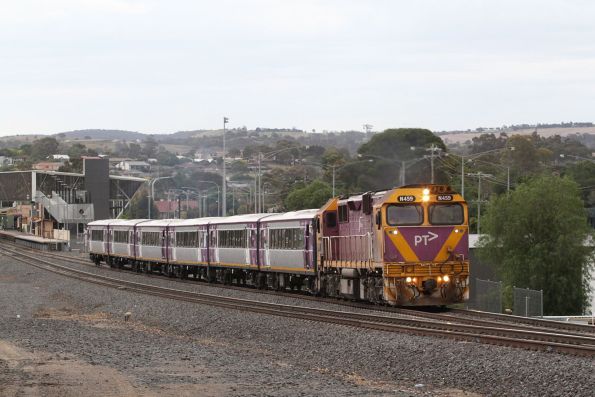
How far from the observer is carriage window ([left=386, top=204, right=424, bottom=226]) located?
32219 millimetres

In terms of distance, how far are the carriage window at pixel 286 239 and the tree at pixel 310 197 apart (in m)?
80.9

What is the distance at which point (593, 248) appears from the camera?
8188 cm

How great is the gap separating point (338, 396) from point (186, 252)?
46963mm

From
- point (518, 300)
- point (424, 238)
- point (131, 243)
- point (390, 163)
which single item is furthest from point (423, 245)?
point (390, 163)

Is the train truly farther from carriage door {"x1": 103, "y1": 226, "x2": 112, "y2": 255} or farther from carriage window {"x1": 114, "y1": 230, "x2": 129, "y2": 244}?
carriage door {"x1": 103, "y1": 226, "x2": 112, "y2": 255}

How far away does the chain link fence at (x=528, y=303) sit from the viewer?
4294 centimetres

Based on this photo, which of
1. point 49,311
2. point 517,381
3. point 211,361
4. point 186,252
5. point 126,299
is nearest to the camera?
point 517,381

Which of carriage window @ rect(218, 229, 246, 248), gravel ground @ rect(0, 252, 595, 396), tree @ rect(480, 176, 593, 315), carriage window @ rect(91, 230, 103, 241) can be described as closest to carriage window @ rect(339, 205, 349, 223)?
gravel ground @ rect(0, 252, 595, 396)

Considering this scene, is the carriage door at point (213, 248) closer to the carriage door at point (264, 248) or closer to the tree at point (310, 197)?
Result: the carriage door at point (264, 248)

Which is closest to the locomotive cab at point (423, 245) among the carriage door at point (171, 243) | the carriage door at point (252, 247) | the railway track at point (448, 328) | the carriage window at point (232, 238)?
the railway track at point (448, 328)

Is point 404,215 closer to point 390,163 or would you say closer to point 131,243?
point 131,243

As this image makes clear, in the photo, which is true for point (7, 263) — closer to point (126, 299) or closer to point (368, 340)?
point (126, 299)

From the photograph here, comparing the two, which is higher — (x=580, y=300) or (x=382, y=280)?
(x=382, y=280)

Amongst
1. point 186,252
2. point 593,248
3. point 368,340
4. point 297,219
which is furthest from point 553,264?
point 368,340
